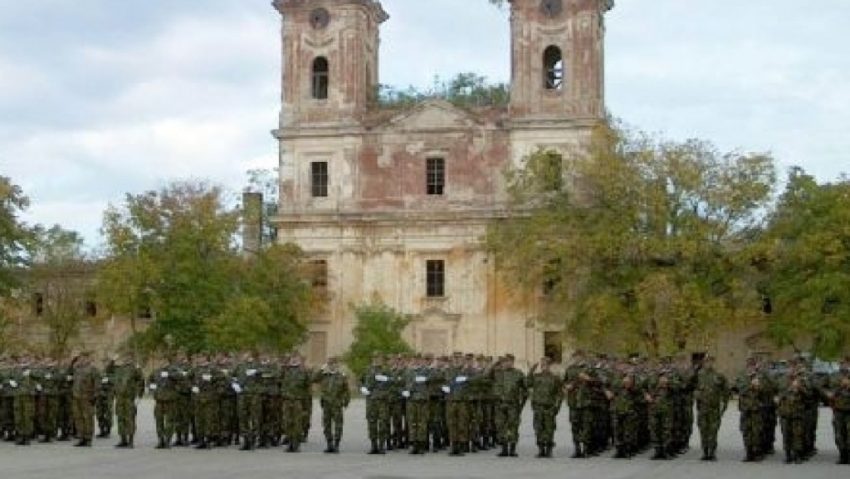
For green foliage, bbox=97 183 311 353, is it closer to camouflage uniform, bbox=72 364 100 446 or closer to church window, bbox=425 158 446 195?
church window, bbox=425 158 446 195

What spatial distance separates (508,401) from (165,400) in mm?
6277

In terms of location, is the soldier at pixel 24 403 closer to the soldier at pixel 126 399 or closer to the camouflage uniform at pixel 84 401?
the camouflage uniform at pixel 84 401

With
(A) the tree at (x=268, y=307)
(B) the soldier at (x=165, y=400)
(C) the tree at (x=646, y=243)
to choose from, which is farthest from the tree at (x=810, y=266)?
(B) the soldier at (x=165, y=400)

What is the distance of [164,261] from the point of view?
2365 inches

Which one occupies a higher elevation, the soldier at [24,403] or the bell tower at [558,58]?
the bell tower at [558,58]

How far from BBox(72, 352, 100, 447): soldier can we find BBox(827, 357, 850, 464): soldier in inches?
506

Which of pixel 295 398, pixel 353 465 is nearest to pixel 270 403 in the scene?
pixel 295 398

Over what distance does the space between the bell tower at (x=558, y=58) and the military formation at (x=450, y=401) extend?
A: 34556mm

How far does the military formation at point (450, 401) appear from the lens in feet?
79.4

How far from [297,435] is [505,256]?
30682 mm

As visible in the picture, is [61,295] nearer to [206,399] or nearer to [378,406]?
[206,399]

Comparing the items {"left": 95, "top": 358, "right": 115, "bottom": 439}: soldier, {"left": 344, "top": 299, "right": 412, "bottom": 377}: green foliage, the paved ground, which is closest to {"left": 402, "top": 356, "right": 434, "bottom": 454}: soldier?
the paved ground

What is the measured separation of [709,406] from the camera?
24.2 metres

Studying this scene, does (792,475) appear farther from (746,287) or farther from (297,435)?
(746,287)
